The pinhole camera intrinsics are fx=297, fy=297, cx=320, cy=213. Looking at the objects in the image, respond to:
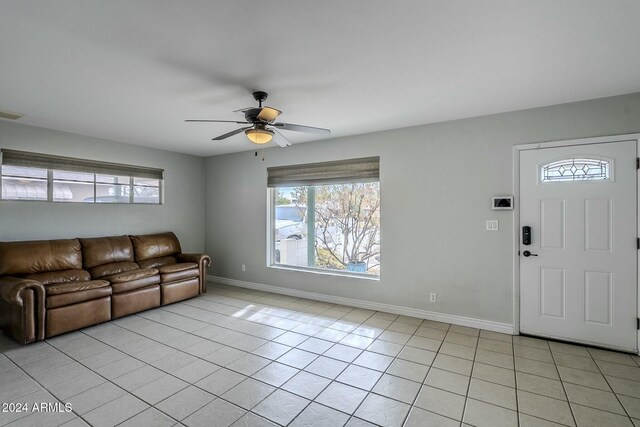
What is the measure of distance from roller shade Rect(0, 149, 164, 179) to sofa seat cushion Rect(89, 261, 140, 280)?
4.90 ft

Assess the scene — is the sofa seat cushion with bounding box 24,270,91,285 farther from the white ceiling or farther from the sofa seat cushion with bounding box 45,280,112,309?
the white ceiling

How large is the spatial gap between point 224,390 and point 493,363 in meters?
2.43

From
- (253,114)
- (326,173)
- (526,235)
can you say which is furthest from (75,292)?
(526,235)

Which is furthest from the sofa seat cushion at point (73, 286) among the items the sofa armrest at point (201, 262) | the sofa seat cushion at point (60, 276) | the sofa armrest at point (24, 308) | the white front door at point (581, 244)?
the white front door at point (581, 244)

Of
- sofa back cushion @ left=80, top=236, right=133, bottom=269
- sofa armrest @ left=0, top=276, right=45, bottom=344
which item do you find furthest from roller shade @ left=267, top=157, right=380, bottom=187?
sofa armrest @ left=0, top=276, right=45, bottom=344

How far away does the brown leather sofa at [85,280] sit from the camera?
3.20 metres

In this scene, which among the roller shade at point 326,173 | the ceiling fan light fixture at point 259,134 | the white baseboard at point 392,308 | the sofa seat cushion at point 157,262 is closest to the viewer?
the ceiling fan light fixture at point 259,134

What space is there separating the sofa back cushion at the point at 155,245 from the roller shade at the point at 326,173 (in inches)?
79.5

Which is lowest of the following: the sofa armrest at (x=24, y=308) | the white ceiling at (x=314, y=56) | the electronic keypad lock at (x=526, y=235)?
the sofa armrest at (x=24, y=308)

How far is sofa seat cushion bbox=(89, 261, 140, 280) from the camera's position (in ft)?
13.6

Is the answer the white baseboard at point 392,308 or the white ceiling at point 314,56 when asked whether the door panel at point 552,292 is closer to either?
the white baseboard at point 392,308

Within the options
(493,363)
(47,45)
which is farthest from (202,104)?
(493,363)

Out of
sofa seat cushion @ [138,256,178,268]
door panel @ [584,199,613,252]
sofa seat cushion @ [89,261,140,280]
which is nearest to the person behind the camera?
door panel @ [584,199,613,252]

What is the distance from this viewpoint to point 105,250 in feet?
14.6
